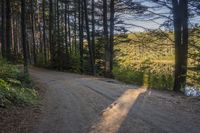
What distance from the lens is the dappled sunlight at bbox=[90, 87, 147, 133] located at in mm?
7488

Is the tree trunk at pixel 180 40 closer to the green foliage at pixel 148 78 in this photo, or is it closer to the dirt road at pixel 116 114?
the green foliage at pixel 148 78

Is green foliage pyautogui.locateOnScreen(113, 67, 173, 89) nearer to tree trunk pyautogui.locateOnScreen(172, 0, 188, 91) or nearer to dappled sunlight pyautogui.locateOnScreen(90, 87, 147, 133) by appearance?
tree trunk pyautogui.locateOnScreen(172, 0, 188, 91)

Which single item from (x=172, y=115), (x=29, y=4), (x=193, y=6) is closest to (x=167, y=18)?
(x=193, y=6)

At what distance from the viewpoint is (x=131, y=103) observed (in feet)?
35.4

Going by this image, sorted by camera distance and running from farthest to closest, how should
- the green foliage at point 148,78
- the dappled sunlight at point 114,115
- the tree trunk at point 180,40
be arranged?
the green foliage at point 148,78
the tree trunk at point 180,40
the dappled sunlight at point 114,115

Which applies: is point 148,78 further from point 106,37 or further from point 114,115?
point 114,115

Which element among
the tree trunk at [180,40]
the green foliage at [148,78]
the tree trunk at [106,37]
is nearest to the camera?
the tree trunk at [180,40]

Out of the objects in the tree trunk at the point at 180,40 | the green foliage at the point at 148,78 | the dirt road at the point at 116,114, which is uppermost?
the tree trunk at the point at 180,40

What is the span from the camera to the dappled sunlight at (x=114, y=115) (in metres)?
7.49

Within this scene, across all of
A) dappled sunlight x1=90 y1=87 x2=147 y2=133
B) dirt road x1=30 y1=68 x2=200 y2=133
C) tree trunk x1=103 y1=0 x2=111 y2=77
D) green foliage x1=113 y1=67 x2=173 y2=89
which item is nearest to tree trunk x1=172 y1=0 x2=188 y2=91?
green foliage x1=113 y1=67 x2=173 y2=89

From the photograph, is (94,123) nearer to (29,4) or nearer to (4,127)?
(4,127)

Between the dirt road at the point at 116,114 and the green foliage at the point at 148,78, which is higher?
the green foliage at the point at 148,78

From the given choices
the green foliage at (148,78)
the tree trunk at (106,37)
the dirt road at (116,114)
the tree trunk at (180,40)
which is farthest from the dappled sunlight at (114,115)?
the tree trunk at (106,37)

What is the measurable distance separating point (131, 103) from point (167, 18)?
8068mm
